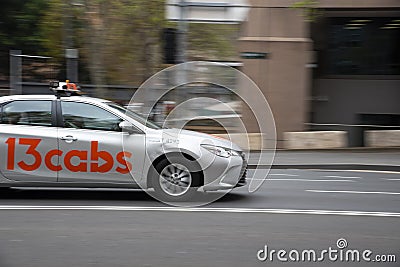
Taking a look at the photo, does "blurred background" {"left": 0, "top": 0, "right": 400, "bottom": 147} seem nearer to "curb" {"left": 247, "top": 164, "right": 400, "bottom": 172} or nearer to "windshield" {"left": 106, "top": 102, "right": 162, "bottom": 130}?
"curb" {"left": 247, "top": 164, "right": 400, "bottom": 172}

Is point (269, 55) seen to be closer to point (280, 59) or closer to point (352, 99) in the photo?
point (280, 59)

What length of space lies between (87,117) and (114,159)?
76cm

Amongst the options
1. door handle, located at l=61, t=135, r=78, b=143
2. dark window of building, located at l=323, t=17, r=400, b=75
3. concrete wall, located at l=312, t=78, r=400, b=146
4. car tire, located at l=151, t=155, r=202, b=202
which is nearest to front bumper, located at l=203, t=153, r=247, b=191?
car tire, located at l=151, t=155, r=202, b=202

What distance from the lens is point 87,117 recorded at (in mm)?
9430

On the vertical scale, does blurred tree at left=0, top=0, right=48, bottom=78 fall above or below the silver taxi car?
above

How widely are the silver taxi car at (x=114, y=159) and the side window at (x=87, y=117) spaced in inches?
1.3

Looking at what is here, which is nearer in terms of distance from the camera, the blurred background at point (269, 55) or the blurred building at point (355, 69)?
the blurred background at point (269, 55)

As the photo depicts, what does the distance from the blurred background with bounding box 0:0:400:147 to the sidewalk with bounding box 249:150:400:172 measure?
82 centimetres

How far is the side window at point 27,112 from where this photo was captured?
9.41 meters

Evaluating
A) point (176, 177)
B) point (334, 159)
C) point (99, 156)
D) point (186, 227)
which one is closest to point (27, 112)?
point (99, 156)

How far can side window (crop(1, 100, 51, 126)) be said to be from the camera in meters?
9.41

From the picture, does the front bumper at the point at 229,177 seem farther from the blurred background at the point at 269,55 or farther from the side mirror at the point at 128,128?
the blurred background at the point at 269,55

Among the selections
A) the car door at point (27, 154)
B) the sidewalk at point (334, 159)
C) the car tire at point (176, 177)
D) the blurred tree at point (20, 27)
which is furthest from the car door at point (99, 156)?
the blurred tree at point (20, 27)

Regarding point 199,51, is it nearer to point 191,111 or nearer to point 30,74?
point 30,74
